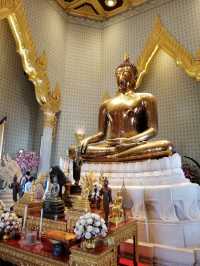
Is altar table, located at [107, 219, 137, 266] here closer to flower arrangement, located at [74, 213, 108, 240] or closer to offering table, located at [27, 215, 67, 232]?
flower arrangement, located at [74, 213, 108, 240]

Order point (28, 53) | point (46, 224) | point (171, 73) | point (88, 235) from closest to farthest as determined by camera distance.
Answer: point (88, 235)
point (46, 224)
point (28, 53)
point (171, 73)

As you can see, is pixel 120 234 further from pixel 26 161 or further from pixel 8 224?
pixel 26 161

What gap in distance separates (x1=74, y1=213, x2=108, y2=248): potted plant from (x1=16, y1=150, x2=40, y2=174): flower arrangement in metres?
3.12

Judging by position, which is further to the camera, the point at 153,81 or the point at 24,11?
the point at 153,81

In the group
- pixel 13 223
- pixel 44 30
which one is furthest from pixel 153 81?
pixel 13 223

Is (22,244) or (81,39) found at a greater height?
(81,39)

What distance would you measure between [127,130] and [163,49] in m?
2.34

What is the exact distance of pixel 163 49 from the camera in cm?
527

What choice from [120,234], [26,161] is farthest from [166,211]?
[26,161]

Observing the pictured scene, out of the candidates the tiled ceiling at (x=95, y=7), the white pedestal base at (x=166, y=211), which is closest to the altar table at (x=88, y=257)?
the white pedestal base at (x=166, y=211)

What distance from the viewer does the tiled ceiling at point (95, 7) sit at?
6141 millimetres

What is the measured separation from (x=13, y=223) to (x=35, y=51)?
Result: 12.6ft

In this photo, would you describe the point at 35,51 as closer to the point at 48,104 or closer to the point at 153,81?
the point at 48,104

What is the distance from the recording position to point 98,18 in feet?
21.4
